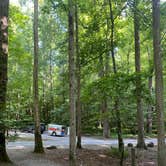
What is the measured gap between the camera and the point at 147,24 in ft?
46.5

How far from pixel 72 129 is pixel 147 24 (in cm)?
661

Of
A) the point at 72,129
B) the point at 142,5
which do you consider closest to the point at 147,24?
the point at 142,5

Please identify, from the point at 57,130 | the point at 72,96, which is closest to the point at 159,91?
the point at 72,96

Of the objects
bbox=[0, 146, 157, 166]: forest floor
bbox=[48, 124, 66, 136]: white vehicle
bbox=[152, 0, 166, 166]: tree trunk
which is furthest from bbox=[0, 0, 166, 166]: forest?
bbox=[48, 124, 66, 136]: white vehicle

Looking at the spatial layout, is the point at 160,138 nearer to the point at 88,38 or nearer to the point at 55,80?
the point at 88,38

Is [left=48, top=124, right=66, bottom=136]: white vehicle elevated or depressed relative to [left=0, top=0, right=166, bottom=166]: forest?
depressed

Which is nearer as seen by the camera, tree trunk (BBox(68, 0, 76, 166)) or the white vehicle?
tree trunk (BBox(68, 0, 76, 166))

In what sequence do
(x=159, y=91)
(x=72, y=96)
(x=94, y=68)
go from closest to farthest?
(x=159, y=91) → (x=72, y=96) → (x=94, y=68)

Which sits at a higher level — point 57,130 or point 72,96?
point 72,96

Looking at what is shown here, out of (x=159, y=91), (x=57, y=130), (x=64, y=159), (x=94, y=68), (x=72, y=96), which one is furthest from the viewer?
(x=57, y=130)

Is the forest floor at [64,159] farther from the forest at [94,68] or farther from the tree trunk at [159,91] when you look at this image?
the tree trunk at [159,91]

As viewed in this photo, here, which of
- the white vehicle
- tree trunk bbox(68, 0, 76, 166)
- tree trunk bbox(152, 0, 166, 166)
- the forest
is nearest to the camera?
tree trunk bbox(152, 0, 166, 166)

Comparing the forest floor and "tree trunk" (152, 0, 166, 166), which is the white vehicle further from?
Result: "tree trunk" (152, 0, 166, 166)

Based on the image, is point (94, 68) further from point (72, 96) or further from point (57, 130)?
point (57, 130)
